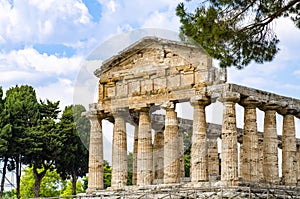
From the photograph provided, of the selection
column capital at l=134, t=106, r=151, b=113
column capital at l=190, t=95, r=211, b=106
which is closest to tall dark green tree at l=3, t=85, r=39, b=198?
column capital at l=134, t=106, r=151, b=113

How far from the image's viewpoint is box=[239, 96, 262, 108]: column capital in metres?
37.9

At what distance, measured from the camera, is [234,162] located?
118ft

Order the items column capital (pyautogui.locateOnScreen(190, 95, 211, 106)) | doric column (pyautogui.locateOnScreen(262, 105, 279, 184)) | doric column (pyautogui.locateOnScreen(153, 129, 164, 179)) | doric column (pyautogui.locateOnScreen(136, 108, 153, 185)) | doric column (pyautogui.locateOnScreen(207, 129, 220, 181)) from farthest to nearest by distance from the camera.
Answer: doric column (pyautogui.locateOnScreen(207, 129, 220, 181)) → doric column (pyautogui.locateOnScreen(153, 129, 164, 179)) → doric column (pyautogui.locateOnScreen(136, 108, 153, 185)) → doric column (pyautogui.locateOnScreen(262, 105, 279, 184)) → column capital (pyautogui.locateOnScreen(190, 95, 211, 106))

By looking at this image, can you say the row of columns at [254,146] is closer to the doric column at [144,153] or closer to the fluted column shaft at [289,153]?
the fluted column shaft at [289,153]

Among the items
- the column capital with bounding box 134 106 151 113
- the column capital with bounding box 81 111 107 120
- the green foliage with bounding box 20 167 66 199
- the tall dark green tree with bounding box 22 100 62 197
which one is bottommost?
the green foliage with bounding box 20 167 66 199

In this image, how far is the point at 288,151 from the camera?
40562mm

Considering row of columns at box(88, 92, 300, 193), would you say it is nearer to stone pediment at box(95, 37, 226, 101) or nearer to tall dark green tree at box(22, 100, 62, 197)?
stone pediment at box(95, 37, 226, 101)

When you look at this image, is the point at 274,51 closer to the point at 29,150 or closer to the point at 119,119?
the point at 119,119

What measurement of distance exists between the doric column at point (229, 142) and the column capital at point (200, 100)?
1019 mm

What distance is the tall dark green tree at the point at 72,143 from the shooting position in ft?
184

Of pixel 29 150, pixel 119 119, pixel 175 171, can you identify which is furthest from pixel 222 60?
pixel 29 150

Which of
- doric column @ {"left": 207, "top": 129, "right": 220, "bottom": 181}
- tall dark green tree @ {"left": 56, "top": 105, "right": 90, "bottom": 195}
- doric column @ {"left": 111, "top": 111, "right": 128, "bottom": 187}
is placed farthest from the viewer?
tall dark green tree @ {"left": 56, "top": 105, "right": 90, "bottom": 195}

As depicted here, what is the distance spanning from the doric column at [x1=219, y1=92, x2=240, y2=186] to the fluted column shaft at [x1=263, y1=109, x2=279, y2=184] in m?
3.80

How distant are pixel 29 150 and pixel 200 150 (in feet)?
69.0
